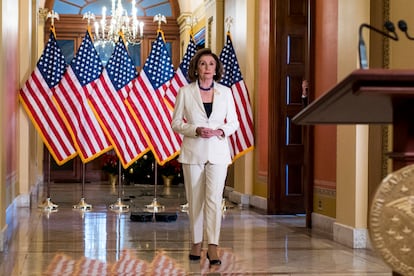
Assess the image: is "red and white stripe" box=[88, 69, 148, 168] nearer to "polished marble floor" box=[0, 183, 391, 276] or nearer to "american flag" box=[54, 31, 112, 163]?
"american flag" box=[54, 31, 112, 163]

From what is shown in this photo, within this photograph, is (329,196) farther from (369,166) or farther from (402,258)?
(402,258)

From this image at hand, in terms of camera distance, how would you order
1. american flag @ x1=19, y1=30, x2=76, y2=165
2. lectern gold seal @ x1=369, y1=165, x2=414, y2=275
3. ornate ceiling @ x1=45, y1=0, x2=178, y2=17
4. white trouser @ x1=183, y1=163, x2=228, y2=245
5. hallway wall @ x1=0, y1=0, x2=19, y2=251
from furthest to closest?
ornate ceiling @ x1=45, y1=0, x2=178, y2=17 < american flag @ x1=19, y1=30, x2=76, y2=165 < hallway wall @ x1=0, y1=0, x2=19, y2=251 < white trouser @ x1=183, y1=163, x2=228, y2=245 < lectern gold seal @ x1=369, y1=165, x2=414, y2=275

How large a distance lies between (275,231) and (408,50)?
2858 millimetres

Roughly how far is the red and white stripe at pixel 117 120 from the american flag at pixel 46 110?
1.77ft

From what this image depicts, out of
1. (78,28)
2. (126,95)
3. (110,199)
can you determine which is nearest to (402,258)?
(126,95)

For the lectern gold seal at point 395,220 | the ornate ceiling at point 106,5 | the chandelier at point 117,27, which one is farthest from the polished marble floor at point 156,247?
the ornate ceiling at point 106,5

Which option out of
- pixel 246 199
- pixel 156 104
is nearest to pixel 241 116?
pixel 156 104

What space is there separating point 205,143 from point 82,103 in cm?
522

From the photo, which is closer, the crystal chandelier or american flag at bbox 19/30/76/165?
american flag at bbox 19/30/76/165

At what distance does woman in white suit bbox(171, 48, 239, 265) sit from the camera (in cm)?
569

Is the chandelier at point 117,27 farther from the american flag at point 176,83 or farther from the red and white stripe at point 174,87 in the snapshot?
the red and white stripe at point 174,87

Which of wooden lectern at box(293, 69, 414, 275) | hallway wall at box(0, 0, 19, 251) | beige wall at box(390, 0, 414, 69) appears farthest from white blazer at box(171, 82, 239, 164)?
wooden lectern at box(293, 69, 414, 275)

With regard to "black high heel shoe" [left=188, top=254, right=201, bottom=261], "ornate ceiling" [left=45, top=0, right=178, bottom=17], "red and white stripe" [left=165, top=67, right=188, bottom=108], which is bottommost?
"black high heel shoe" [left=188, top=254, right=201, bottom=261]

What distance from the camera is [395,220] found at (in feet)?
6.56
